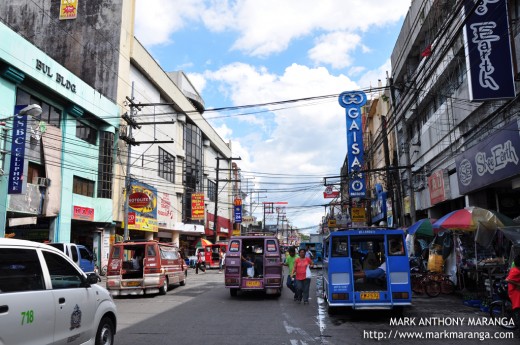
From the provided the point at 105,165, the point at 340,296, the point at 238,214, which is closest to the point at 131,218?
the point at 105,165

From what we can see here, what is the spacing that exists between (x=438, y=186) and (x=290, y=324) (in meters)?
14.3

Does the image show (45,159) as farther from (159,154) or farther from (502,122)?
(502,122)

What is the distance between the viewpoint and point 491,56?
13.0 m

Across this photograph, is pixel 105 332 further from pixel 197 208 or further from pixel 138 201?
pixel 197 208

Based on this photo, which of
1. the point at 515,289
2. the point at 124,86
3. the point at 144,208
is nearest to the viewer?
the point at 515,289

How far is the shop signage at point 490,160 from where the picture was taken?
1316cm

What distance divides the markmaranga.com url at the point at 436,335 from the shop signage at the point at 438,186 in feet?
41.3

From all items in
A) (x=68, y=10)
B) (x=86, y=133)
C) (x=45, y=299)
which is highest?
(x=68, y=10)

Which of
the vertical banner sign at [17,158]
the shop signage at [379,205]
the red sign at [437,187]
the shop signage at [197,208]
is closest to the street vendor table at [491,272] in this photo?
the red sign at [437,187]

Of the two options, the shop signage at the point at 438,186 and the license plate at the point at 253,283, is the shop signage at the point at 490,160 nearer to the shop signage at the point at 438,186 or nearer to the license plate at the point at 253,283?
the shop signage at the point at 438,186

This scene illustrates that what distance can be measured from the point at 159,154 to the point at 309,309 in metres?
29.3

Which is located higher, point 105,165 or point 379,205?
point 105,165

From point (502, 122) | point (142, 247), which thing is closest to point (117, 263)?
point (142, 247)

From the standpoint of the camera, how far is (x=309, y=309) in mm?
12477
